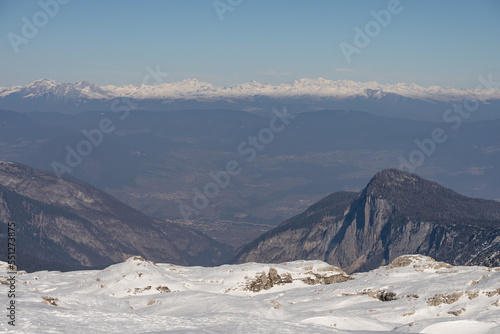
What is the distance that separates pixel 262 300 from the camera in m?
114

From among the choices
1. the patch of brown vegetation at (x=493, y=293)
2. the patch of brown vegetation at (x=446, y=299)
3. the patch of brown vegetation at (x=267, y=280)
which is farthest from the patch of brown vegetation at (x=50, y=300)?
the patch of brown vegetation at (x=267, y=280)

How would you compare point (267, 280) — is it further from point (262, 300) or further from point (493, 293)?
point (493, 293)

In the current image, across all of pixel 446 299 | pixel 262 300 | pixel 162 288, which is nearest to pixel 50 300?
pixel 262 300

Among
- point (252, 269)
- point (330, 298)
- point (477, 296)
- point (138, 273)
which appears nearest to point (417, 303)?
point (477, 296)

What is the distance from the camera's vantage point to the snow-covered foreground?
2361 inches

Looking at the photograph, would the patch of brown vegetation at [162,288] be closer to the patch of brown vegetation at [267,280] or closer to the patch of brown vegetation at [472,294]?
the patch of brown vegetation at [267,280]

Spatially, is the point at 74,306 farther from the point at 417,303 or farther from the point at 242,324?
the point at 417,303

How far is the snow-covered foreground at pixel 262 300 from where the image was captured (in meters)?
60.0

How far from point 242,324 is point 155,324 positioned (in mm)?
9099

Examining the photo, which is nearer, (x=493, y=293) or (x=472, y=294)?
(x=493, y=293)

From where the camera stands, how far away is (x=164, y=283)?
431 ft

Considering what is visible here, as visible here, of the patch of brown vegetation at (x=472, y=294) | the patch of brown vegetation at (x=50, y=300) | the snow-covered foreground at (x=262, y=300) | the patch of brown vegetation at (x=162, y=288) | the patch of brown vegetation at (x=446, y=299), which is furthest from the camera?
the patch of brown vegetation at (x=162, y=288)

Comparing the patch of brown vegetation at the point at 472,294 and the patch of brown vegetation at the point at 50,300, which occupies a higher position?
the patch of brown vegetation at the point at 50,300

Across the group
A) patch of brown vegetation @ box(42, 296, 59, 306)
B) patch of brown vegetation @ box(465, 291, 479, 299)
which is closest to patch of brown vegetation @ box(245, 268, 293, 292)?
patch of brown vegetation @ box(465, 291, 479, 299)
